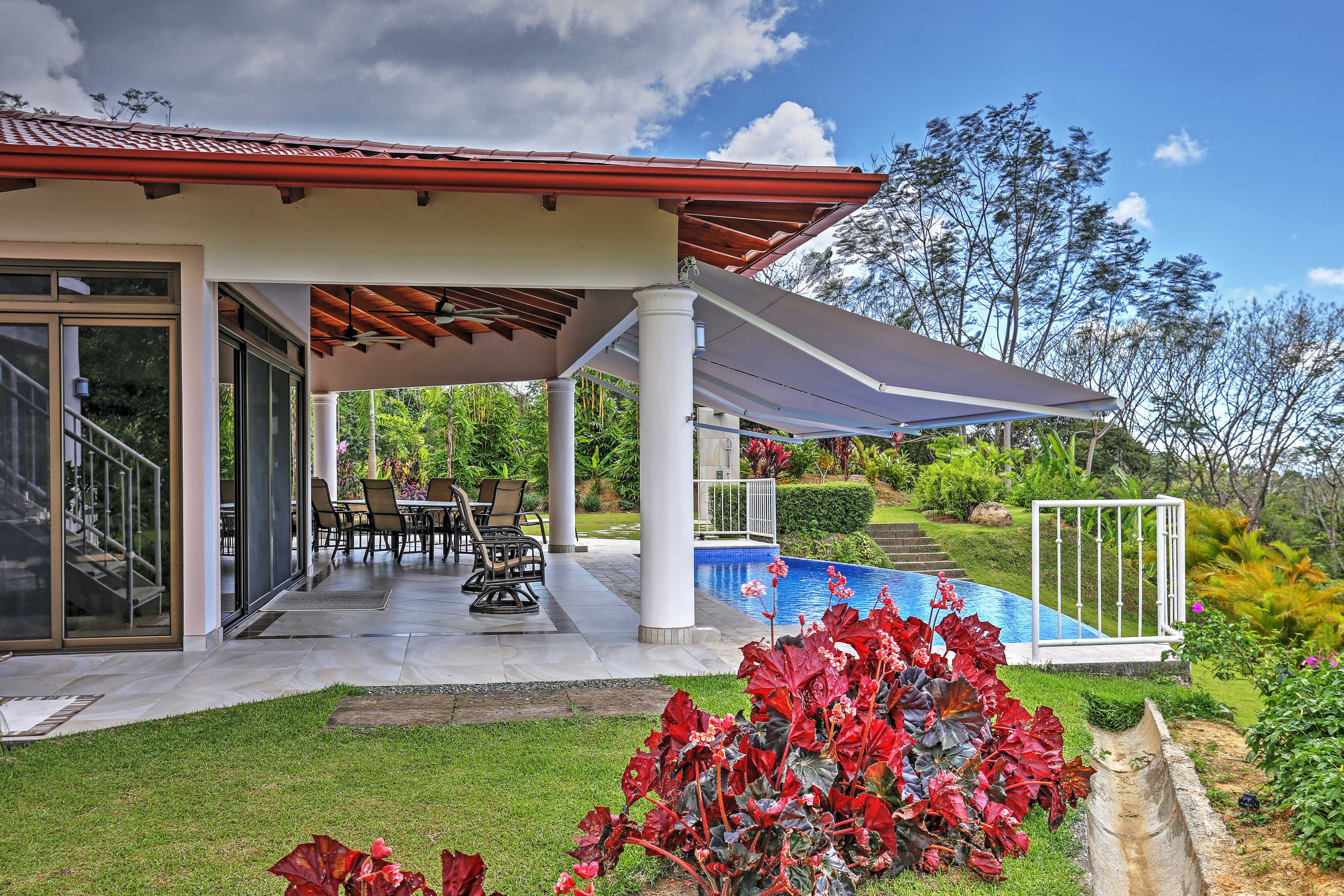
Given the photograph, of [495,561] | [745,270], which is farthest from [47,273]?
[745,270]

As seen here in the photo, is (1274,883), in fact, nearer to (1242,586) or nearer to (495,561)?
(1242,586)

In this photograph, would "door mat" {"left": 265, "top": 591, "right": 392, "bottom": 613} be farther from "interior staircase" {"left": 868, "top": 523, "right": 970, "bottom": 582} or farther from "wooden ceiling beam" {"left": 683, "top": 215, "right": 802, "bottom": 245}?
"interior staircase" {"left": 868, "top": 523, "right": 970, "bottom": 582}

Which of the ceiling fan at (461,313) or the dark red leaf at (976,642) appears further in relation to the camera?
the ceiling fan at (461,313)

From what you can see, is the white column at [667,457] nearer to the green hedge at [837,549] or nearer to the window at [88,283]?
the window at [88,283]

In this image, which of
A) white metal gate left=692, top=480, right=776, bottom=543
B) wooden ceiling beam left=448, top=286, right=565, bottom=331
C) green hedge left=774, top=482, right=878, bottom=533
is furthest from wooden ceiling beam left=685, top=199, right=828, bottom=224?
green hedge left=774, top=482, right=878, bottom=533

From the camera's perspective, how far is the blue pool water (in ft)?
33.1

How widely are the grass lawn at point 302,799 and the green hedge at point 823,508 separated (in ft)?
42.5

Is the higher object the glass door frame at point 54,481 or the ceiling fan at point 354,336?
the ceiling fan at point 354,336

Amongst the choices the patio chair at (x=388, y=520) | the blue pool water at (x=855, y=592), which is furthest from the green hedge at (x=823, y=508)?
the patio chair at (x=388, y=520)

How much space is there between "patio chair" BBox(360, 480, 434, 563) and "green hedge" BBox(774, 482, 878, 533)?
759 cm

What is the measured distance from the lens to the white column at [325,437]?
52.8 ft

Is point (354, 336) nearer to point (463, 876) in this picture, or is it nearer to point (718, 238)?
point (718, 238)

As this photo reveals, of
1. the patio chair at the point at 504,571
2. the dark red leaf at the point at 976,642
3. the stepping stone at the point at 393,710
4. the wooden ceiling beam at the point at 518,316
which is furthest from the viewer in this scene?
the wooden ceiling beam at the point at 518,316

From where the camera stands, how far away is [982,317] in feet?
97.6
